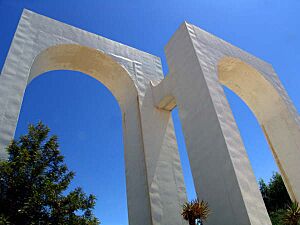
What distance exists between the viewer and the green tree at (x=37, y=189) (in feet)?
15.6

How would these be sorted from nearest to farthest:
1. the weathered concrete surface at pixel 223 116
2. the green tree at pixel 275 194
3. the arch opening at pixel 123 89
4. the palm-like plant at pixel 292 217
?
the palm-like plant at pixel 292 217 → the weathered concrete surface at pixel 223 116 → the arch opening at pixel 123 89 → the green tree at pixel 275 194

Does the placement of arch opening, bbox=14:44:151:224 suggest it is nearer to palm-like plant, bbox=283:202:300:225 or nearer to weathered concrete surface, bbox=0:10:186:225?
weathered concrete surface, bbox=0:10:186:225

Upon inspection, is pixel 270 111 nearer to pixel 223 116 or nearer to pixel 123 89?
pixel 223 116

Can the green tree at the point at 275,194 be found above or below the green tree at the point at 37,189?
above

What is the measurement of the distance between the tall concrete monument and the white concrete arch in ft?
0.11

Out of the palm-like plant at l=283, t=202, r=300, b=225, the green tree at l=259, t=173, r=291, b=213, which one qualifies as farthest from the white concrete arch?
the green tree at l=259, t=173, r=291, b=213

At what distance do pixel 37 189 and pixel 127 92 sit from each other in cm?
581

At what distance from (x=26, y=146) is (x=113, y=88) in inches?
218

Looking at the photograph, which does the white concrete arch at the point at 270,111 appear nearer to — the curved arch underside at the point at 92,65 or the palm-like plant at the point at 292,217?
the curved arch underside at the point at 92,65

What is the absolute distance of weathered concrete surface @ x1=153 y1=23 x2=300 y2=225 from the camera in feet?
17.8

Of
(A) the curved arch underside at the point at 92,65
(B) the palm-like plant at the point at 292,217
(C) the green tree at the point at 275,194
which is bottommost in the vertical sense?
(B) the palm-like plant at the point at 292,217

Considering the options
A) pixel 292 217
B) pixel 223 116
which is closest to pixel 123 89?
pixel 223 116

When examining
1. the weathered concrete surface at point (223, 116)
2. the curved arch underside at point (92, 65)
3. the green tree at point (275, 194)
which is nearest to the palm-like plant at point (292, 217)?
the weathered concrete surface at point (223, 116)

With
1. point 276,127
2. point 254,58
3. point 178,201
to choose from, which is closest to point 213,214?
point 178,201
